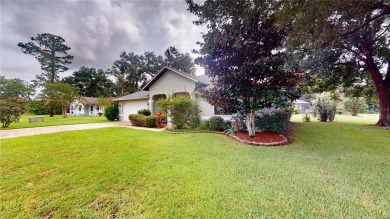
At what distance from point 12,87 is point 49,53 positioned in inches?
353

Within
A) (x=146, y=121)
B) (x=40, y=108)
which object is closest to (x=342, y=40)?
(x=146, y=121)

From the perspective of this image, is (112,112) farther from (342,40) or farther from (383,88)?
(383,88)

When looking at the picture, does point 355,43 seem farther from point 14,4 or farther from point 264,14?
point 14,4

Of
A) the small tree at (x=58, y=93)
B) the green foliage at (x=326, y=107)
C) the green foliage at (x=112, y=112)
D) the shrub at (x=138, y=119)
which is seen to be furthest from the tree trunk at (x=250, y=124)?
the small tree at (x=58, y=93)

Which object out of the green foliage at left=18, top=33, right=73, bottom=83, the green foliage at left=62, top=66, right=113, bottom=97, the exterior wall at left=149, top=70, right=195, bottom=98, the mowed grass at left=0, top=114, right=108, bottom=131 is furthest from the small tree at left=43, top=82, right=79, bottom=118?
the green foliage at left=62, top=66, right=113, bottom=97

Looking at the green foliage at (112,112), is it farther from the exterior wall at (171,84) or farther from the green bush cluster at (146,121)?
the green bush cluster at (146,121)

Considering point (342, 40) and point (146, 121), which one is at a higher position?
point (342, 40)

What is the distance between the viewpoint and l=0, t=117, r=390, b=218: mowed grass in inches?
103

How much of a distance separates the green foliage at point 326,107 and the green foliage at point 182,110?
15562mm

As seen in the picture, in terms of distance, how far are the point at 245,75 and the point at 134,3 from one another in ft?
26.3

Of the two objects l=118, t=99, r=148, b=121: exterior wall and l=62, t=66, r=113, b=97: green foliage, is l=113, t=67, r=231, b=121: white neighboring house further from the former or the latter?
l=62, t=66, r=113, b=97: green foliage

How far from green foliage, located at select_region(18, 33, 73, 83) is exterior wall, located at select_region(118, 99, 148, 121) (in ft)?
68.2

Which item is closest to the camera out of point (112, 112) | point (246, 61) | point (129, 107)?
point (246, 61)

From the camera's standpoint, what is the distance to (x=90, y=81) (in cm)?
4784
